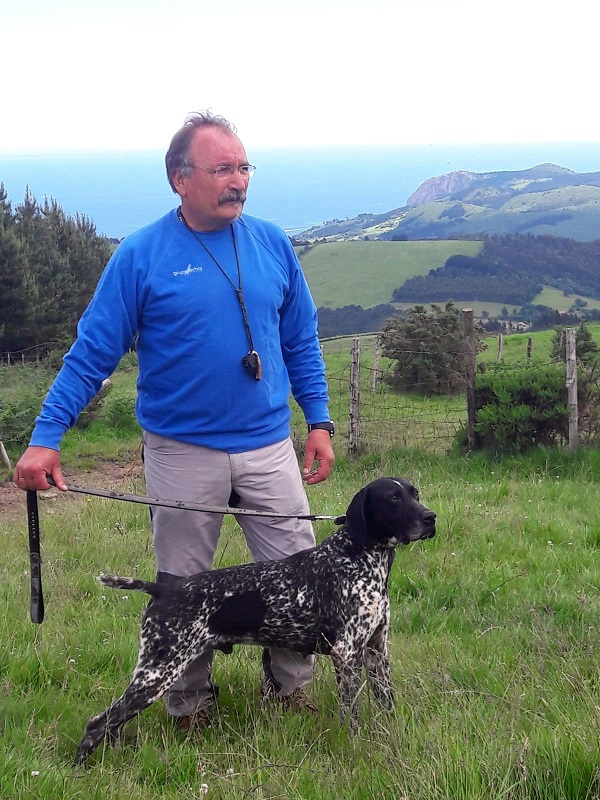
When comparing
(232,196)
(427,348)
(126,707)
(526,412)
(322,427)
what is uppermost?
(232,196)

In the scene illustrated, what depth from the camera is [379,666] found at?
12.0 feet

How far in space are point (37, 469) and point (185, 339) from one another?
2.67 feet

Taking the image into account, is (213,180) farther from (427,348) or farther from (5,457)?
(427,348)

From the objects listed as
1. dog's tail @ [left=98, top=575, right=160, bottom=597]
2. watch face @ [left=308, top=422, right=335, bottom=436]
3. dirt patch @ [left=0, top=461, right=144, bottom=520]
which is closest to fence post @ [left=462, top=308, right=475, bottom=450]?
dirt patch @ [left=0, top=461, right=144, bottom=520]

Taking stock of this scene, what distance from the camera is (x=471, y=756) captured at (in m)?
2.65

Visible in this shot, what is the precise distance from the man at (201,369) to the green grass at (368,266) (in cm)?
9182

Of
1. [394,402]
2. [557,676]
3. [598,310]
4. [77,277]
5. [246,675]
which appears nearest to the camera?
[557,676]

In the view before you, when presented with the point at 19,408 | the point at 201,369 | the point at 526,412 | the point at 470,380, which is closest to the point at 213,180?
the point at 201,369

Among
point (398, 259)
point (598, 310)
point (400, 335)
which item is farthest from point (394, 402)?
point (398, 259)

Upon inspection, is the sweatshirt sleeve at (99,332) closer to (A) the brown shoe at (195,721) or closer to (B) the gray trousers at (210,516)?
(B) the gray trousers at (210,516)

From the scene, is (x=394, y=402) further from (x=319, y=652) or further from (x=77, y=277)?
(x=77, y=277)

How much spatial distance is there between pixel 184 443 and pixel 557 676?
6.46 feet

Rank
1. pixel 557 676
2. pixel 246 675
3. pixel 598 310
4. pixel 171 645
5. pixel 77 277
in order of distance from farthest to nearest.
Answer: pixel 598 310
pixel 77 277
pixel 246 675
pixel 557 676
pixel 171 645

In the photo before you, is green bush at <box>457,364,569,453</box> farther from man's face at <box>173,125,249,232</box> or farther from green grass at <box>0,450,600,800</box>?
man's face at <box>173,125,249,232</box>
